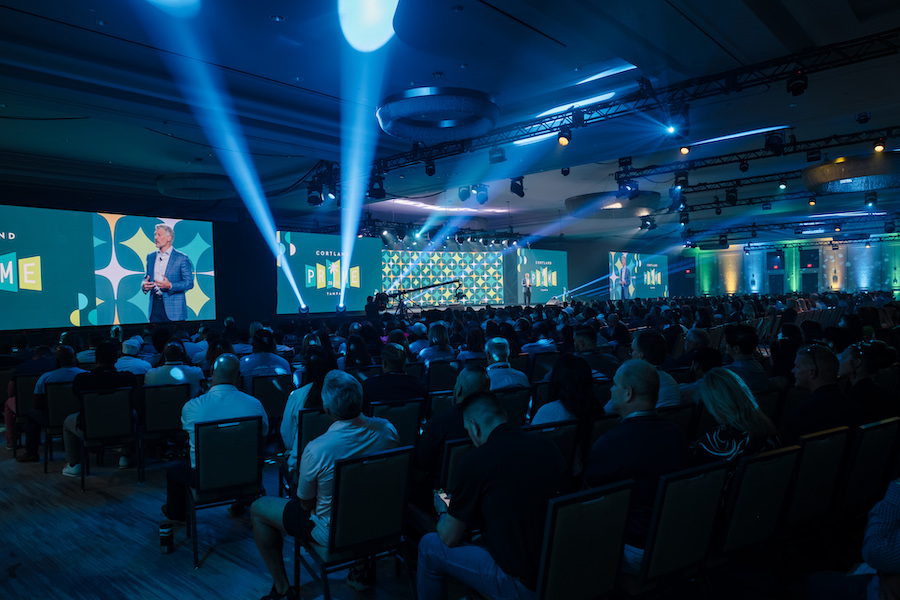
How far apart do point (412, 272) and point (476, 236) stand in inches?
117

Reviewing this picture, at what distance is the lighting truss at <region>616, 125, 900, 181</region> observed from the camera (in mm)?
10555

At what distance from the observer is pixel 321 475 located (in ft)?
8.29

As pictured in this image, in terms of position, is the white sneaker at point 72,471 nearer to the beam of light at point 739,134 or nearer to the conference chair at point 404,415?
the conference chair at point 404,415

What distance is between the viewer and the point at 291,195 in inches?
556

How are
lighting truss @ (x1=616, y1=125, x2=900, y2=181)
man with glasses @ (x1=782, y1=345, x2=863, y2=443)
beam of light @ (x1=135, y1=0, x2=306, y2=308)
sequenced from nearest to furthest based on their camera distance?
1. man with glasses @ (x1=782, y1=345, x2=863, y2=443)
2. beam of light @ (x1=135, y1=0, x2=306, y2=308)
3. lighting truss @ (x1=616, y1=125, x2=900, y2=181)

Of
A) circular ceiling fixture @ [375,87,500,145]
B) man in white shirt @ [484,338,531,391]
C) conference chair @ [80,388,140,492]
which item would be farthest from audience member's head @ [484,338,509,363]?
circular ceiling fixture @ [375,87,500,145]

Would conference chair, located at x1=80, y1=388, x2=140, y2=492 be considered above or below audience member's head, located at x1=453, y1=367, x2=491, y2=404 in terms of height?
below

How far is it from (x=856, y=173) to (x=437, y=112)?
943 centimetres

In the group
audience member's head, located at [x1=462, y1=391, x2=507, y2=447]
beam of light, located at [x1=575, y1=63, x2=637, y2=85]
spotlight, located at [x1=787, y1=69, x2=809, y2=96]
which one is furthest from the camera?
beam of light, located at [x1=575, y1=63, x2=637, y2=85]

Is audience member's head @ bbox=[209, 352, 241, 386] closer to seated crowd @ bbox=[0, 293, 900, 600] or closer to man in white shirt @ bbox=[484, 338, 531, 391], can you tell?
seated crowd @ bbox=[0, 293, 900, 600]

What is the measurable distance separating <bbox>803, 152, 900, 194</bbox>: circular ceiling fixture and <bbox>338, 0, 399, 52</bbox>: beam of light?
34.8ft

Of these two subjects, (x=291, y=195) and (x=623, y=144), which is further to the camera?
(x=291, y=195)

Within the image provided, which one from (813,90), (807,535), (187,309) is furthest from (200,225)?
(807,535)

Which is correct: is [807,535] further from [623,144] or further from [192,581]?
[623,144]
